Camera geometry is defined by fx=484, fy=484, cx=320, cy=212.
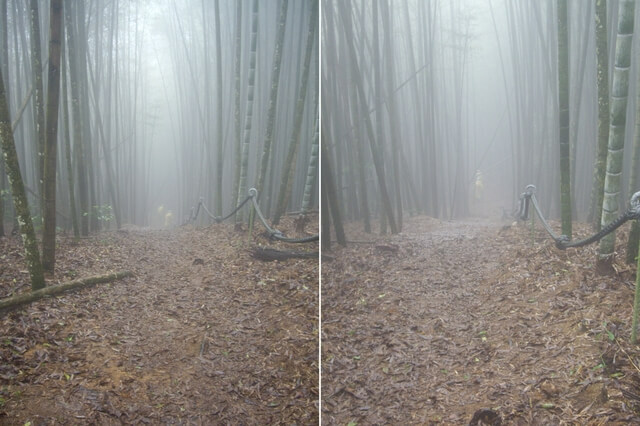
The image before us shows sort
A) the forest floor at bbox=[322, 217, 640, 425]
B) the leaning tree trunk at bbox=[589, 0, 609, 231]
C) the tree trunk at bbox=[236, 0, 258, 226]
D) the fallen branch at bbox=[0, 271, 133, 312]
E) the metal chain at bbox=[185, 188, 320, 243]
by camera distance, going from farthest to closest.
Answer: the tree trunk at bbox=[236, 0, 258, 226] → the metal chain at bbox=[185, 188, 320, 243] → the fallen branch at bbox=[0, 271, 133, 312] → the leaning tree trunk at bbox=[589, 0, 609, 231] → the forest floor at bbox=[322, 217, 640, 425]

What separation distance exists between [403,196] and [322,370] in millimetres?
696

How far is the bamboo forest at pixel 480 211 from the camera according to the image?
48.9 inches

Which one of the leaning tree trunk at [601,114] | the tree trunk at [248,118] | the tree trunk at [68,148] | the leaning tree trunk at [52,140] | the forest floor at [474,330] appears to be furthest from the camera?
the tree trunk at [248,118]

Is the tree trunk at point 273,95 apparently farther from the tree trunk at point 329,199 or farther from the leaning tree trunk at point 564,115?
the leaning tree trunk at point 564,115

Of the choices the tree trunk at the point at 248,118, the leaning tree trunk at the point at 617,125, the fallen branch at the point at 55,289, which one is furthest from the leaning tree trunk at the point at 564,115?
the fallen branch at the point at 55,289

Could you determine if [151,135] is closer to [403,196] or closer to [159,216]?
[159,216]

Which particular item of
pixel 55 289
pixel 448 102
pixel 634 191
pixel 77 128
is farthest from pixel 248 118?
pixel 634 191

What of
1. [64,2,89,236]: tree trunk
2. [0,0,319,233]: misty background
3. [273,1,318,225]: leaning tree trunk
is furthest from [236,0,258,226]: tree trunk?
[64,2,89,236]: tree trunk

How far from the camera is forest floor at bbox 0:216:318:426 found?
148 cm

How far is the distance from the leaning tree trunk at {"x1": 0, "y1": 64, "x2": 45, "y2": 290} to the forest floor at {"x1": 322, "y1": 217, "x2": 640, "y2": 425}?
1.00 metres

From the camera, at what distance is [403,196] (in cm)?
179

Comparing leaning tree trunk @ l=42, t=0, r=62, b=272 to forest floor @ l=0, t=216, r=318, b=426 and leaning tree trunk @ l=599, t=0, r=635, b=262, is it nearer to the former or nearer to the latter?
forest floor @ l=0, t=216, r=318, b=426

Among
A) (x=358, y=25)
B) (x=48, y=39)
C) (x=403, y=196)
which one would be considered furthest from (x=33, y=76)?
(x=403, y=196)

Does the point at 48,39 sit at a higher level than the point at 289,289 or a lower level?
higher
